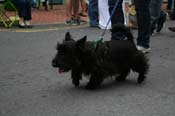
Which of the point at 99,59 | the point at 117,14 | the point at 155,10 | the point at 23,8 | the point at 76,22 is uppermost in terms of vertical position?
the point at 117,14

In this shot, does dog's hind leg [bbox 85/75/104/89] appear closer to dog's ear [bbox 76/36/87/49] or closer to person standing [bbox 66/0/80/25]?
dog's ear [bbox 76/36/87/49]

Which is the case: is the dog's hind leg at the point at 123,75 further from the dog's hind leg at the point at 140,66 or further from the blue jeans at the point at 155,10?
the blue jeans at the point at 155,10

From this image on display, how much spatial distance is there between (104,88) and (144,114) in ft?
3.69

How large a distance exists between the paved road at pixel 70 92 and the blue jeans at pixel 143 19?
31cm

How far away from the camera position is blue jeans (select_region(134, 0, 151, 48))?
296 inches

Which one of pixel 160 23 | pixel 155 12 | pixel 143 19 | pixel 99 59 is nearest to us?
pixel 99 59

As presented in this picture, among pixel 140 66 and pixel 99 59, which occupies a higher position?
pixel 99 59

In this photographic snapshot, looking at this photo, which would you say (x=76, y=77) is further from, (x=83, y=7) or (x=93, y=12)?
(x=83, y=7)

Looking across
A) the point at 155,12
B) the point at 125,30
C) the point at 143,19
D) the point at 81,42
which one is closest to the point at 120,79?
the point at 125,30

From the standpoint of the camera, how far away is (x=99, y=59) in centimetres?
566

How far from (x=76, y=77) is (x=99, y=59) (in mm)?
343

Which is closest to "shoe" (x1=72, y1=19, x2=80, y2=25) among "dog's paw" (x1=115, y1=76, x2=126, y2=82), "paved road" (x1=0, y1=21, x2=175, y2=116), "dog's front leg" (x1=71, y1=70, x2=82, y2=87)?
"paved road" (x1=0, y1=21, x2=175, y2=116)

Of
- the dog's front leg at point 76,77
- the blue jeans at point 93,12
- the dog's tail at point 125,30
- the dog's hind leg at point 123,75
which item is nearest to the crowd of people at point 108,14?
the blue jeans at point 93,12

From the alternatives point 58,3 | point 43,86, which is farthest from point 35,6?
point 43,86
